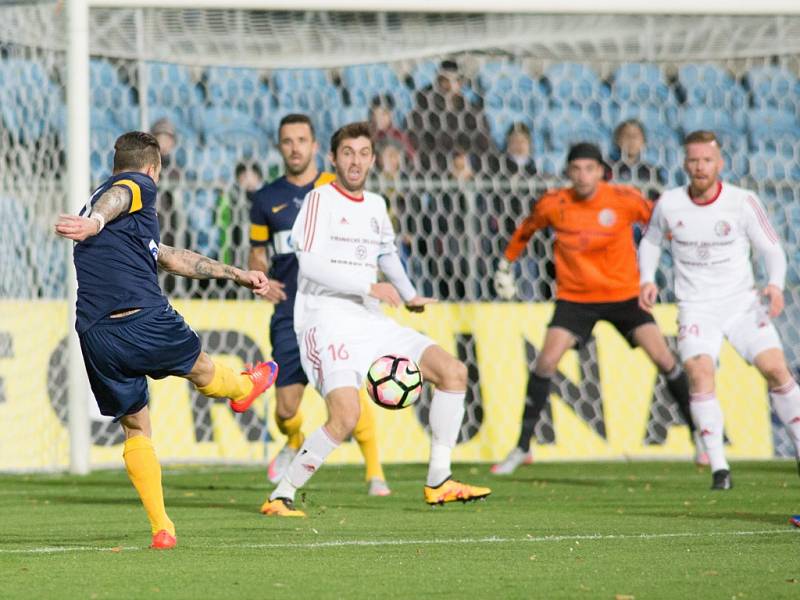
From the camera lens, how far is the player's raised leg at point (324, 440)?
24.8ft

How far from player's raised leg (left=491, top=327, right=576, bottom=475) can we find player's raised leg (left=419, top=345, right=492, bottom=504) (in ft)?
8.70

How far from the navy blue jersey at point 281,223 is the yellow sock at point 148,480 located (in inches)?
117

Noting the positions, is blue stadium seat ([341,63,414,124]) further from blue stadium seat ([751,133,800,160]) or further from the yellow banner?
blue stadium seat ([751,133,800,160])

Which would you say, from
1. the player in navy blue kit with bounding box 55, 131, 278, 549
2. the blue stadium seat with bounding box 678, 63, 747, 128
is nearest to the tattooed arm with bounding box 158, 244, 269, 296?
the player in navy blue kit with bounding box 55, 131, 278, 549

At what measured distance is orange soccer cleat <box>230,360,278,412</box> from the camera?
6.60 meters

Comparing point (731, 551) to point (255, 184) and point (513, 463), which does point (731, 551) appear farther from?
point (255, 184)

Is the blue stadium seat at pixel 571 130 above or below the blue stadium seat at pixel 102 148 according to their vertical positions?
above

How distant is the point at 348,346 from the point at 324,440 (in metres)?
0.51

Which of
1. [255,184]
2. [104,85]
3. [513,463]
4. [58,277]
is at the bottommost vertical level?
[513,463]

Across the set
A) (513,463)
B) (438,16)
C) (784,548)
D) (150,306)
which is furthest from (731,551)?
(438,16)

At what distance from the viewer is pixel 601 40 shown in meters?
12.7

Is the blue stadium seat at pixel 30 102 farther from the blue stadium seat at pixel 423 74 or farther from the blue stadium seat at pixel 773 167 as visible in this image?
the blue stadium seat at pixel 773 167

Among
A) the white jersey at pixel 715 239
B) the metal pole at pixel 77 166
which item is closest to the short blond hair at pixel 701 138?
the white jersey at pixel 715 239

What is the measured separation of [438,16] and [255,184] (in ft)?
7.17
